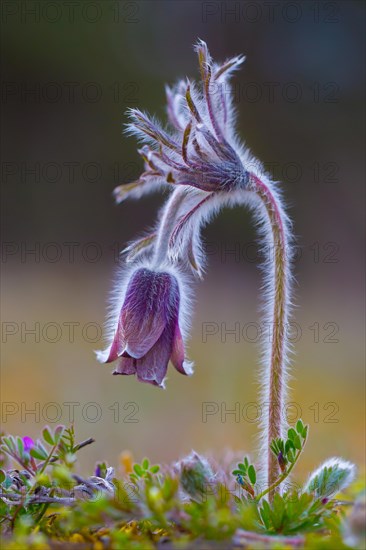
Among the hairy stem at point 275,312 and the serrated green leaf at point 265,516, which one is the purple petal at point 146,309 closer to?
the hairy stem at point 275,312

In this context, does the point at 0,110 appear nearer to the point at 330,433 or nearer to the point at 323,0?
the point at 323,0

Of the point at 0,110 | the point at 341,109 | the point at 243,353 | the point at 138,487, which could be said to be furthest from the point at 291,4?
the point at 138,487

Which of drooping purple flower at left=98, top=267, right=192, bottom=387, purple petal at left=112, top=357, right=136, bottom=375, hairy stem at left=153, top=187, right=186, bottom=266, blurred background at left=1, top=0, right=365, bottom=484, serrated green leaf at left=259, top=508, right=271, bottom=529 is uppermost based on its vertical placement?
blurred background at left=1, top=0, right=365, bottom=484

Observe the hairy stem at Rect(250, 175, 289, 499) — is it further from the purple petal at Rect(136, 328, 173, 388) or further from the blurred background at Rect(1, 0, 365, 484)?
the blurred background at Rect(1, 0, 365, 484)

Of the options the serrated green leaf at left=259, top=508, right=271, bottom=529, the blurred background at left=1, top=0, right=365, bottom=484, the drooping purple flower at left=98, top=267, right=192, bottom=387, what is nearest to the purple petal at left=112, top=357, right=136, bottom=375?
the drooping purple flower at left=98, top=267, right=192, bottom=387

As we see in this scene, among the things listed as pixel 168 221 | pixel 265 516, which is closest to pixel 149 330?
pixel 168 221

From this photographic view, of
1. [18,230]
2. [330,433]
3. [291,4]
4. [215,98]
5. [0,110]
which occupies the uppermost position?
[291,4]

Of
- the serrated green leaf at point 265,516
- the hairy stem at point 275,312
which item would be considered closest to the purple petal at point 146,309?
the hairy stem at point 275,312
